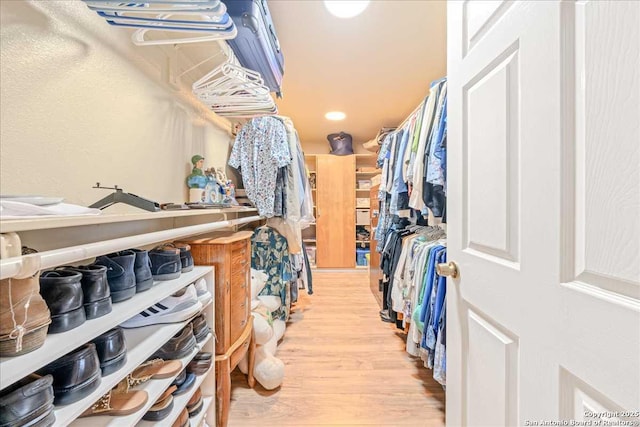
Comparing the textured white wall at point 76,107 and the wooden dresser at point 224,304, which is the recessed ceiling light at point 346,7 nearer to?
the textured white wall at point 76,107

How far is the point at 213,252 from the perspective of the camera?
4.21 ft

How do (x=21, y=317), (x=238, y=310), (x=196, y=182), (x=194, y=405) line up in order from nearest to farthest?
(x=21, y=317)
(x=194, y=405)
(x=238, y=310)
(x=196, y=182)

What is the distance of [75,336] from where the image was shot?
565 mm

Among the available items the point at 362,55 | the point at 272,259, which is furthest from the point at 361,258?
the point at 362,55

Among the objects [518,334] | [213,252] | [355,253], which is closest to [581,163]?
[518,334]

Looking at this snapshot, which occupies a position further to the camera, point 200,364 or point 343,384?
point 343,384

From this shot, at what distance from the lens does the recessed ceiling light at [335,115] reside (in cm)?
331

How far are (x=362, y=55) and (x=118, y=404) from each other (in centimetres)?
226

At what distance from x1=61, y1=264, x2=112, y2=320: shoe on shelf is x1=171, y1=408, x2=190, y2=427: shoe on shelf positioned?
0.49m

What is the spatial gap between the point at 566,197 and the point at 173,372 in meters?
1.10

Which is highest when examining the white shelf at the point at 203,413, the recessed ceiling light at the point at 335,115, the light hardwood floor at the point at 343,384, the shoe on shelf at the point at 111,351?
the recessed ceiling light at the point at 335,115

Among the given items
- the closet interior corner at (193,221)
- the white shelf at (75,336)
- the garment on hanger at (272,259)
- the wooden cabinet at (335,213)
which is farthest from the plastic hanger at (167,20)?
the wooden cabinet at (335,213)

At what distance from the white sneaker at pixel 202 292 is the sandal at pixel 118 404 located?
0.35 meters

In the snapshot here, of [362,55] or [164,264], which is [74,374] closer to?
[164,264]
